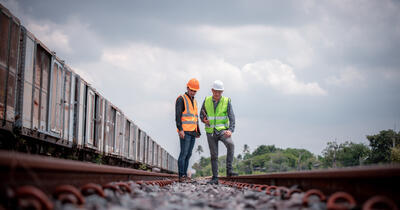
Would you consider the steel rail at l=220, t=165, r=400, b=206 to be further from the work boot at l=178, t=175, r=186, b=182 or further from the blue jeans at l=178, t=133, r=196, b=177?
the work boot at l=178, t=175, r=186, b=182

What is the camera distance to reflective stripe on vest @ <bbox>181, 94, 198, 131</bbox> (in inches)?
318

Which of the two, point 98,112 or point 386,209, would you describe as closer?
point 386,209

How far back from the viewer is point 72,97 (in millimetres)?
10344

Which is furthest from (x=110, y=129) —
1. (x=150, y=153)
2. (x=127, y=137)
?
(x=150, y=153)

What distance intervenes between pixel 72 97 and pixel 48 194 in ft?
26.0

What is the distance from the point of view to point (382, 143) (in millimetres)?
76938

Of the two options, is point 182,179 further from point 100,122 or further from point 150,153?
point 150,153

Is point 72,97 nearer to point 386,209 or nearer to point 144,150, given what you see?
point 386,209

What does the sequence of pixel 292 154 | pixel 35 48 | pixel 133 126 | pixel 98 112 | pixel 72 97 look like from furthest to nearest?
pixel 292 154
pixel 133 126
pixel 98 112
pixel 72 97
pixel 35 48

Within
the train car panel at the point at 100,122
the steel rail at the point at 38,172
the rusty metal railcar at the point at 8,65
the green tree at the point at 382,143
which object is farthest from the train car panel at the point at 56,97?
the green tree at the point at 382,143

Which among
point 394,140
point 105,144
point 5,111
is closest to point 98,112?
point 105,144

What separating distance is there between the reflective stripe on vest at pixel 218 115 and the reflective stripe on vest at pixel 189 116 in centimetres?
35

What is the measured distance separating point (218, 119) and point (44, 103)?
3508mm

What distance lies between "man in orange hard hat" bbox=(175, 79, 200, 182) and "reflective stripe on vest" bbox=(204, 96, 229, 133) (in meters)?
0.38
